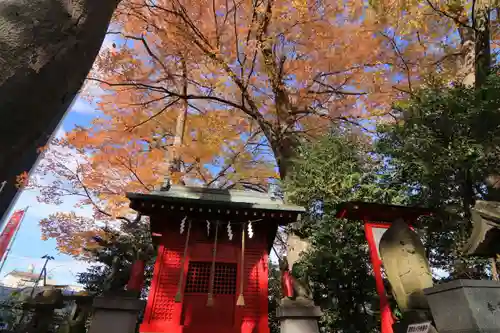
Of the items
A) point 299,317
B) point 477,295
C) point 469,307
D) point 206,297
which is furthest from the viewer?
point 206,297

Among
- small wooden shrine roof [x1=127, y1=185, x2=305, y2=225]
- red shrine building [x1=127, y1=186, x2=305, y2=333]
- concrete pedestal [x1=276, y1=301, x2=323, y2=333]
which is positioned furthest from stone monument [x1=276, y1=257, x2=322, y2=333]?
small wooden shrine roof [x1=127, y1=185, x2=305, y2=225]

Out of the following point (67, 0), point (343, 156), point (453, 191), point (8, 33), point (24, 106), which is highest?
point (343, 156)

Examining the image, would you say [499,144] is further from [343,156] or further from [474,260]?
[343,156]

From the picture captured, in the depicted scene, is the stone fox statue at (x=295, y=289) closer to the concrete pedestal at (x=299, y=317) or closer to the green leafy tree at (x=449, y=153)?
the concrete pedestal at (x=299, y=317)

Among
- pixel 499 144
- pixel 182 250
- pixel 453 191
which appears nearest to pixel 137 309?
pixel 182 250

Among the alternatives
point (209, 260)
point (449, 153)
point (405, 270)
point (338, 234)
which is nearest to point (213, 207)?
point (209, 260)

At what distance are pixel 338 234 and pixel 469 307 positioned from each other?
6.36 m

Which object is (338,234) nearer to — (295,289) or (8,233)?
(295,289)

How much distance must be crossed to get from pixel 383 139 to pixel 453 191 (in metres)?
2.50

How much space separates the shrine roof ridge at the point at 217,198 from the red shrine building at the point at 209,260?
32mm

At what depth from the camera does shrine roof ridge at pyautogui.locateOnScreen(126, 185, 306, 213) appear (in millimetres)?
9680

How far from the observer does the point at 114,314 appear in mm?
8156

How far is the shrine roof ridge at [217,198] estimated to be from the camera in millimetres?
9680

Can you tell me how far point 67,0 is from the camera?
2551 mm
